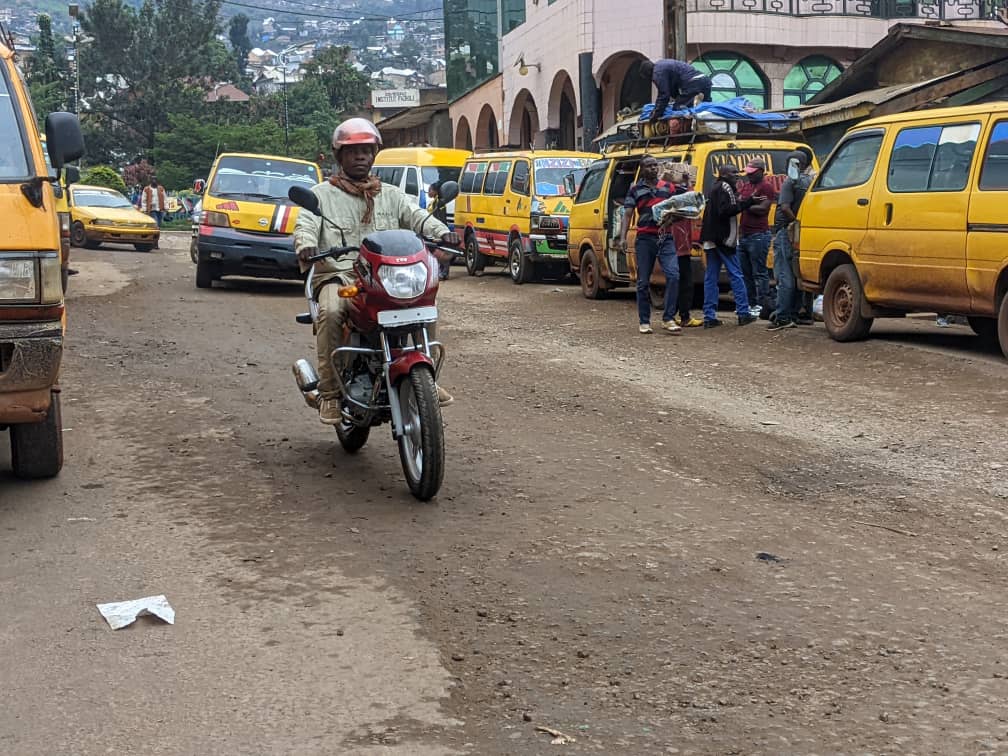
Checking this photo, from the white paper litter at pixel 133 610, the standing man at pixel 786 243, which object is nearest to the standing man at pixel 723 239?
the standing man at pixel 786 243

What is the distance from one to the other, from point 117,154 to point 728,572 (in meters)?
71.3

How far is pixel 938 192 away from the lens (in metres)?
10.3

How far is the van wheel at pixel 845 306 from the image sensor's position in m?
11.4

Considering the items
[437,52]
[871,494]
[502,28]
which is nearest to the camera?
[871,494]

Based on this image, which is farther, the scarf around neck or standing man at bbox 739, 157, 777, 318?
standing man at bbox 739, 157, 777, 318

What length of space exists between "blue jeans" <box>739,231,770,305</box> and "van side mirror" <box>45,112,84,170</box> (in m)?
8.10

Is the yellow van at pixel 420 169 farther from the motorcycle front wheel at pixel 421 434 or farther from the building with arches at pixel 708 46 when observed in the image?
the motorcycle front wheel at pixel 421 434

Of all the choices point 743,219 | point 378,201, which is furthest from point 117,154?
point 378,201

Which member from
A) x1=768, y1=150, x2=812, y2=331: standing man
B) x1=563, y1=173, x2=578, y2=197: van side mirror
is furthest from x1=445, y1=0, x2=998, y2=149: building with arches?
x1=768, y1=150, x2=812, y2=331: standing man

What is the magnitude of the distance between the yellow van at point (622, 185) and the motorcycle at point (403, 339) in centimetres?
812

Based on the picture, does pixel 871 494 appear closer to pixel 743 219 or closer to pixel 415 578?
pixel 415 578

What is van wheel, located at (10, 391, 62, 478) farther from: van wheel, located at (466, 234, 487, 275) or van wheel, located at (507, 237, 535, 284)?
van wheel, located at (466, 234, 487, 275)

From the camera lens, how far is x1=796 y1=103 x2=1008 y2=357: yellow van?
983cm

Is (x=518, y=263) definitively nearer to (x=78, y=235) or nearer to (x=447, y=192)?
(x=78, y=235)
